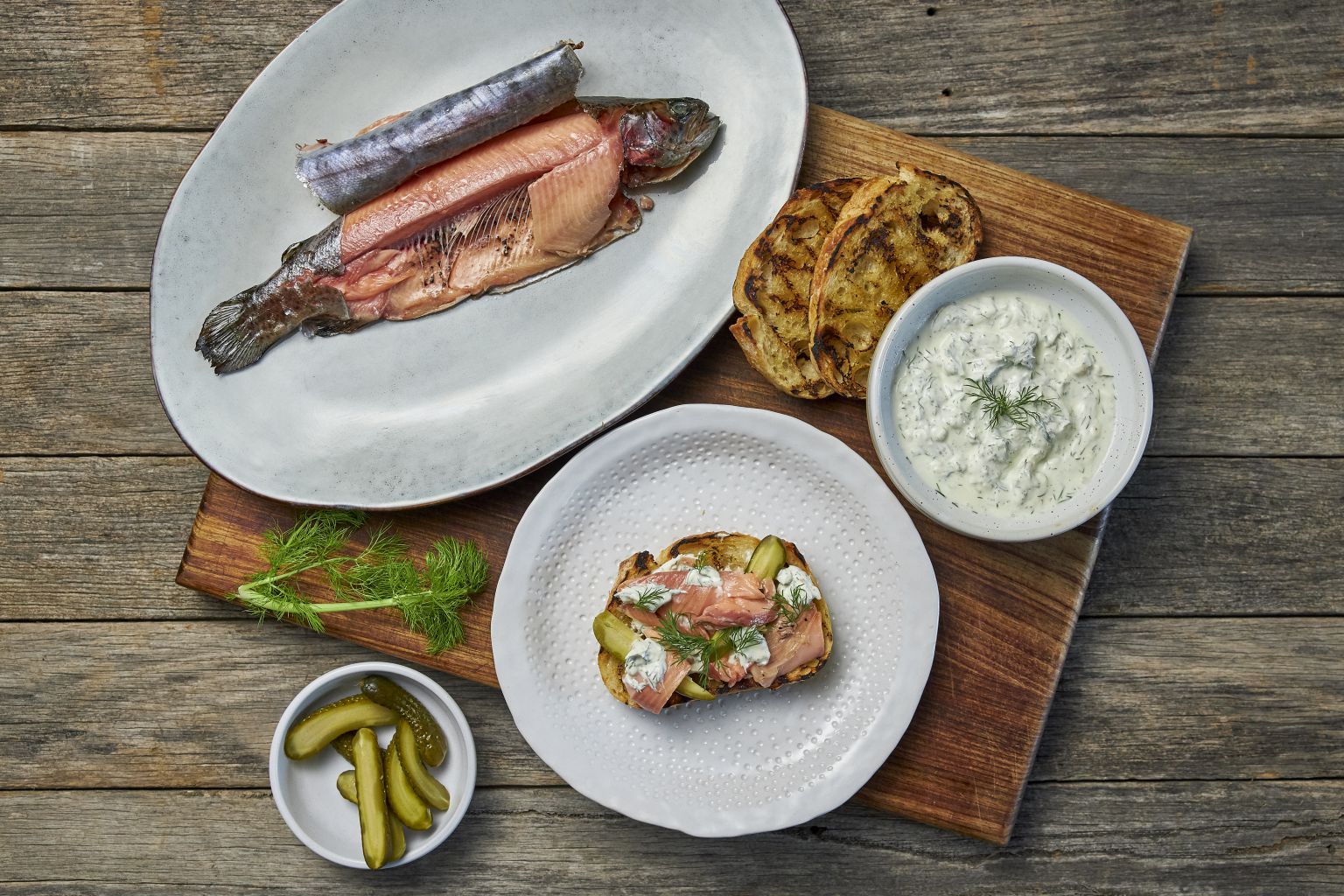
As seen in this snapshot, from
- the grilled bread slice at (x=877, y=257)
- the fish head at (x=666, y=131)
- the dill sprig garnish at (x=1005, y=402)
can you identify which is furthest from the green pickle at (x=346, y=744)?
the dill sprig garnish at (x=1005, y=402)

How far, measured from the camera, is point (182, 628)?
2.67 m

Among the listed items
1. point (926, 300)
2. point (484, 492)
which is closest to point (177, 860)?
point (484, 492)

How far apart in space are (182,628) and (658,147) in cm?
197

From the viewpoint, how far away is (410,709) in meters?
2.46

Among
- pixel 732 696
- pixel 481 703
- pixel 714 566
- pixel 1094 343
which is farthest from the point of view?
pixel 481 703

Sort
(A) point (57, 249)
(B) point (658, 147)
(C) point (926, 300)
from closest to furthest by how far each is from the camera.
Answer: (C) point (926, 300)
(B) point (658, 147)
(A) point (57, 249)

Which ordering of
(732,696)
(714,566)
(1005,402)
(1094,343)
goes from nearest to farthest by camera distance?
(1005,402) → (1094,343) → (714,566) → (732,696)

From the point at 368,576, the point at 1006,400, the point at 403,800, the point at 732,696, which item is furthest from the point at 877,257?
the point at 403,800

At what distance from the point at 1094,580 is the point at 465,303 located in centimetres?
204

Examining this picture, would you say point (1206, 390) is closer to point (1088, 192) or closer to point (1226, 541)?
point (1226, 541)

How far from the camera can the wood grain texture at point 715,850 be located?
2.68 metres

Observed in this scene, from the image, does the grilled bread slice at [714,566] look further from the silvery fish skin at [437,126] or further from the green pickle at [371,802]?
the silvery fish skin at [437,126]

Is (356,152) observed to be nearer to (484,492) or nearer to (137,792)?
(484,492)

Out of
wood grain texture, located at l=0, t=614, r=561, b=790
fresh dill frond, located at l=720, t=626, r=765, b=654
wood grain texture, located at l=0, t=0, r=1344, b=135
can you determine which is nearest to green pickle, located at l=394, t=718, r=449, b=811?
wood grain texture, located at l=0, t=614, r=561, b=790
